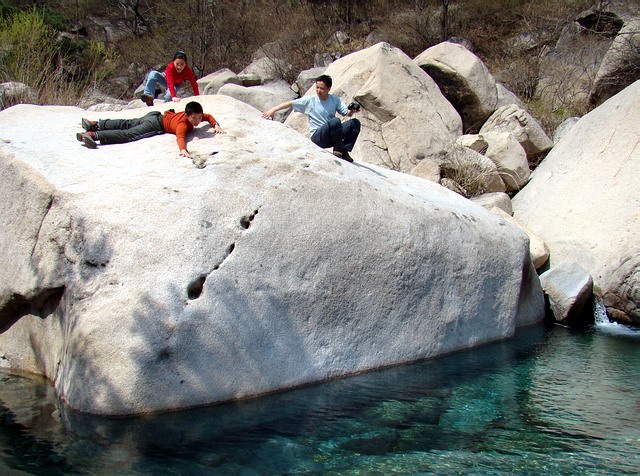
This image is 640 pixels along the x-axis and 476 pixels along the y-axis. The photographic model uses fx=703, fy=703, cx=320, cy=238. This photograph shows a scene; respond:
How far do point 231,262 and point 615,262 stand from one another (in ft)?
13.7

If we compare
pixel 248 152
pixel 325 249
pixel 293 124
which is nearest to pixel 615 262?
pixel 325 249

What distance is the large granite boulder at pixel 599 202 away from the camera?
268 inches

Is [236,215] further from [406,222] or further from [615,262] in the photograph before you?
[615,262]

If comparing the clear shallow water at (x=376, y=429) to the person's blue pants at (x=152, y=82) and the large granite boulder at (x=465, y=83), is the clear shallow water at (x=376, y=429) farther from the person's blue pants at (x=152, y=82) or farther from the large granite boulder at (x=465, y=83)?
the large granite boulder at (x=465, y=83)

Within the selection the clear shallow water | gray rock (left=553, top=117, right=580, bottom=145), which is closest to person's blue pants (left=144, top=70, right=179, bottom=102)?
the clear shallow water

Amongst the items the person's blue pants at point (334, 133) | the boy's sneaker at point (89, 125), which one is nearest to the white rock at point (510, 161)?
the person's blue pants at point (334, 133)

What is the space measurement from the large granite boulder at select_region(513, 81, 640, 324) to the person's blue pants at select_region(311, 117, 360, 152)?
110 inches

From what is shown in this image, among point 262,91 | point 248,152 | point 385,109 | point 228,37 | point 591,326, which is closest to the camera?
point 248,152

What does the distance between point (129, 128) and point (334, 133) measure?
1.82 metres

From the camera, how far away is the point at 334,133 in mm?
6438

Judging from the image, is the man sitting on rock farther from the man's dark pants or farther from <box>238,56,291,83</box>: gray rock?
<box>238,56,291,83</box>: gray rock

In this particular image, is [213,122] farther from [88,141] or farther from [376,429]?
[376,429]

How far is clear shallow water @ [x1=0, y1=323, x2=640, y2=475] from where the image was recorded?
11.8 feet

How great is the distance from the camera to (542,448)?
3.81 m
